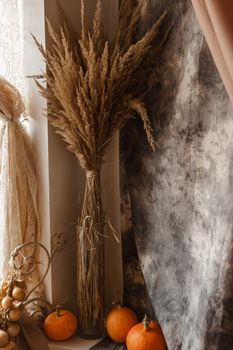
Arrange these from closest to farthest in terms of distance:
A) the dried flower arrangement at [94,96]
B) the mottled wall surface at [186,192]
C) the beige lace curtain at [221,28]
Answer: the beige lace curtain at [221,28] < the mottled wall surface at [186,192] < the dried flower arrangement at [94,96]

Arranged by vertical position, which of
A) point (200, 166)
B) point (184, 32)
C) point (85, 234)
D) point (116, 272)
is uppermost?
point (184, 32)

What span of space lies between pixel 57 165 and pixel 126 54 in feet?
1.65

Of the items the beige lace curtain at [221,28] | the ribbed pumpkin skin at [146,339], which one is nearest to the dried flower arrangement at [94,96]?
the ribbed pumpkin skin at [146,339]

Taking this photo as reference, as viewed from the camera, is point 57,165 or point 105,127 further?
point 57,165

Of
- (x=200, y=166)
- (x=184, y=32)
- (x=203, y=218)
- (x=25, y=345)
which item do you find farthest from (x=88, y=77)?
(x=25, y=345)

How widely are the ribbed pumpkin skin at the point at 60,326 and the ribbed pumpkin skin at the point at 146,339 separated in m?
0.23

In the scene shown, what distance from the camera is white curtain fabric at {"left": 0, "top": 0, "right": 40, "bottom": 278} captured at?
158 cm

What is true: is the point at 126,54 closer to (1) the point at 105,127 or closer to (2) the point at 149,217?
(1) the point at 105,127

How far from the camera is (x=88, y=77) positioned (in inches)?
56.8

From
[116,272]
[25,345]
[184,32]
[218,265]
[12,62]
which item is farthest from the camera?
[116,272]

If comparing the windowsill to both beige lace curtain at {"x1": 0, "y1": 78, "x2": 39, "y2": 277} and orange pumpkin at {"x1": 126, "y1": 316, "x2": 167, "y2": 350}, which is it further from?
beige lace curtain at {"x1": 0, "y1": 78, "x2": 39, "y2": 277}

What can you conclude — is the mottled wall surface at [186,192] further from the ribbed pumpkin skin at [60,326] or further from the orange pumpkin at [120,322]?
the ribbed pumpkin skin at [60,326]

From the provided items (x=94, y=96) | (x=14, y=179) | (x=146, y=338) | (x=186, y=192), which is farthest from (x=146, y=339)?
(x=94, y=96)

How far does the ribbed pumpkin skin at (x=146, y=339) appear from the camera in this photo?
1464 millimetres
